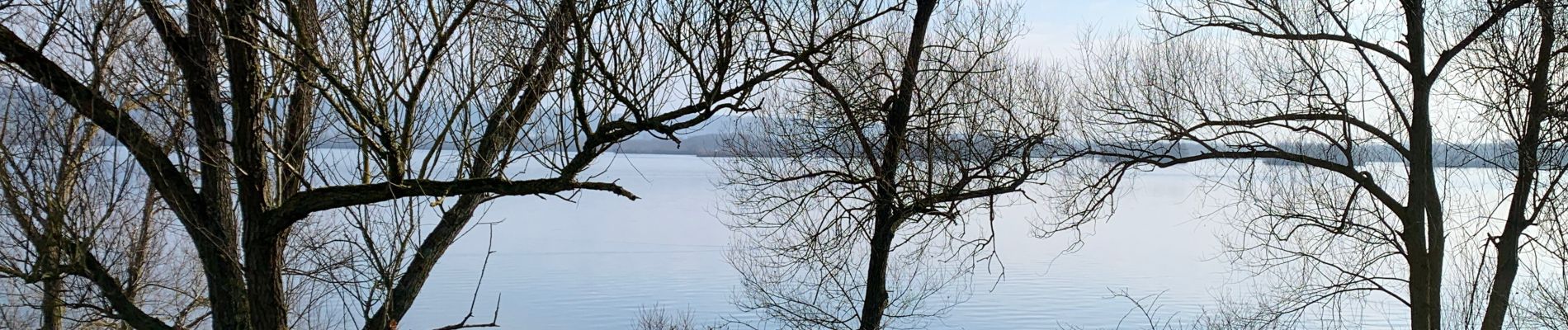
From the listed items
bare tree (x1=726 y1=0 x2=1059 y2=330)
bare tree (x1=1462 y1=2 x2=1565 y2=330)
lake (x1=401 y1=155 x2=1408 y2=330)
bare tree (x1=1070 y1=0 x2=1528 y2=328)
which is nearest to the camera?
bare tree (x1=1462 y1=2 x2=1565 y2=330)

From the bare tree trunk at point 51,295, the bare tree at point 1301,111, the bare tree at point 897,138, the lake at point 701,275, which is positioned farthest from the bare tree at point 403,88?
the lake at point 701,275

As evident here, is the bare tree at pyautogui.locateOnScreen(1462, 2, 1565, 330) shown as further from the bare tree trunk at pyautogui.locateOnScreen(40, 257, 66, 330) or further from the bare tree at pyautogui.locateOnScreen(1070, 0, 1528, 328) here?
the bare tree trunk at pyautogui.locateOnScreen(40, 257, 66, 330)

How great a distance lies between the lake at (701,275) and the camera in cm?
1745

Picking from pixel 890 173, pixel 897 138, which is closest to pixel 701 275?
pixel 890 173

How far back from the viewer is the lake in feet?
57.3

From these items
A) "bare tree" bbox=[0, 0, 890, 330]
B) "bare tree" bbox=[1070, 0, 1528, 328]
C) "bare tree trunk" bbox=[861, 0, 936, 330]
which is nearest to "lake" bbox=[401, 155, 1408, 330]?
"bare tree" bbox=[1070, 0, 1528, 328]

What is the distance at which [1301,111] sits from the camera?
9.39m

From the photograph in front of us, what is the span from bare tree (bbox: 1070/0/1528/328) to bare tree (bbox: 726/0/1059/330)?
950 millimetres

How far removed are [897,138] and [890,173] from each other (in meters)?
0.63

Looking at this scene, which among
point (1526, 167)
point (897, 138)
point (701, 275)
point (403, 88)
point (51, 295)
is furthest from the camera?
point (701, 275)

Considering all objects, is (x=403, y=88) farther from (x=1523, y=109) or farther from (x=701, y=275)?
(x=701, y=275)

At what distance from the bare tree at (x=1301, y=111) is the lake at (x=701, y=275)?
2765 millimetres

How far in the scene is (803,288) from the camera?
41.9ft

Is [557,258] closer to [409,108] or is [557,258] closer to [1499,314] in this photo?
[1499,314]
